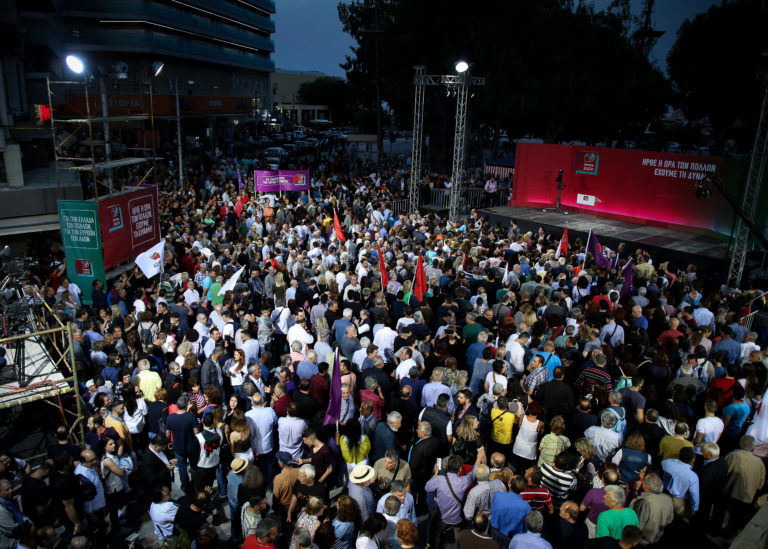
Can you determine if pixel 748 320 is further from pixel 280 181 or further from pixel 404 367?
Result: pixel 280 181

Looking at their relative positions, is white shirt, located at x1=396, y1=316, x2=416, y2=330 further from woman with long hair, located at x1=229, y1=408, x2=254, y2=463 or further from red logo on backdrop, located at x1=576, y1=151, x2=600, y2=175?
red logo on backdrop, located at x1=576, y1=151, x2=600, y2=175

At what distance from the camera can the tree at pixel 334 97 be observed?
9338cm

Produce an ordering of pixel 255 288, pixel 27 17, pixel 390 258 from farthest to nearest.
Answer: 1. pixel 27 17
2. pixel 390 258
3. pixel 255 288

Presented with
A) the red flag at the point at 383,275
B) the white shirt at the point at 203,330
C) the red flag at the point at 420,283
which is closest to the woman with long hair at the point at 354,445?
the white shirt at the point at 203,330

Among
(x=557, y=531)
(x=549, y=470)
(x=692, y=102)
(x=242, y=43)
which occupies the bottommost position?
(x=557, y=531)

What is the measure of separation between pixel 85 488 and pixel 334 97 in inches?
3762

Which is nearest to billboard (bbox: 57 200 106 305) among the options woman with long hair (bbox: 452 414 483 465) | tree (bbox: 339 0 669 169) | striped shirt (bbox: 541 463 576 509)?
woman with long hair (bbox: 452 414 483 465)

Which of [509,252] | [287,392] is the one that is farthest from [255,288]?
[509,252]

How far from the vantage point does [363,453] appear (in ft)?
19.1

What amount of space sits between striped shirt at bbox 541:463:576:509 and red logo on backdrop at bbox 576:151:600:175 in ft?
62.5

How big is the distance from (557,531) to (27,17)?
900 inches

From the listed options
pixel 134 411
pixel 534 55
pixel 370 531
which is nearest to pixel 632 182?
pixel 534 55

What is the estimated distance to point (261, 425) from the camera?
6195 mm

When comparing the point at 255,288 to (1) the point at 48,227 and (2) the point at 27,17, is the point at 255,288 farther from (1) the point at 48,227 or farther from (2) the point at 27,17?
(2) the point at 27,17
